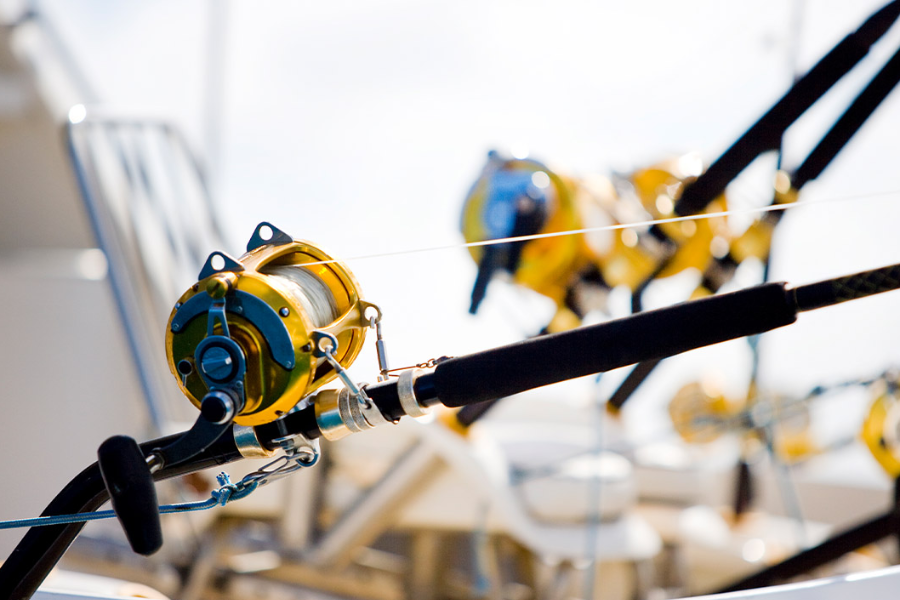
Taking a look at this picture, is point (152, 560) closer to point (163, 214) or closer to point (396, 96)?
point (163, 214)

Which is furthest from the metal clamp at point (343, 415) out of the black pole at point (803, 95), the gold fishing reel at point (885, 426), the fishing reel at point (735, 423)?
the fishing reel at point (735, 423)

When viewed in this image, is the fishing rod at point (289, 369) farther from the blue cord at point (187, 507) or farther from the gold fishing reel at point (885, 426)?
the gold fishing reel at point (885, 426)

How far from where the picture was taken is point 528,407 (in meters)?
1.73

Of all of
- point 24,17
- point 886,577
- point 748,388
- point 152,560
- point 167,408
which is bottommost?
point 886,577

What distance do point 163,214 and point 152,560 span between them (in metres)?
0.63

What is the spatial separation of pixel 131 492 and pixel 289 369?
3.5 inches

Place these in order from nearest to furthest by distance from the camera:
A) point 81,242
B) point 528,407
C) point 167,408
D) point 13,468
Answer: point 13,468, point 167,408, point 528,407, point 81,242

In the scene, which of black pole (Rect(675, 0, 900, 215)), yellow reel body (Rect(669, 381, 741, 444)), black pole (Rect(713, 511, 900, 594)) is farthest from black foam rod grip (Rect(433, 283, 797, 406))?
yellow reel body (Rect(669, 381, 741, 444))

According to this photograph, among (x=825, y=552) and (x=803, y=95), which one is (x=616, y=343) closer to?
(x=803, y=95)

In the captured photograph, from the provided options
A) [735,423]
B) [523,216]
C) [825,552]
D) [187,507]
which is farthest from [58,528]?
[735,423]

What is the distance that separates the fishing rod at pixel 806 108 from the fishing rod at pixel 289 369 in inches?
10.8

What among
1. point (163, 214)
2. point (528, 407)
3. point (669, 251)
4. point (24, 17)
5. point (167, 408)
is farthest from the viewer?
point (24, 17)

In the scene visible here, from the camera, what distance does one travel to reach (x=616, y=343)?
39 cm

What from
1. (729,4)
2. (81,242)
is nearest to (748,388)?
(729,4)
